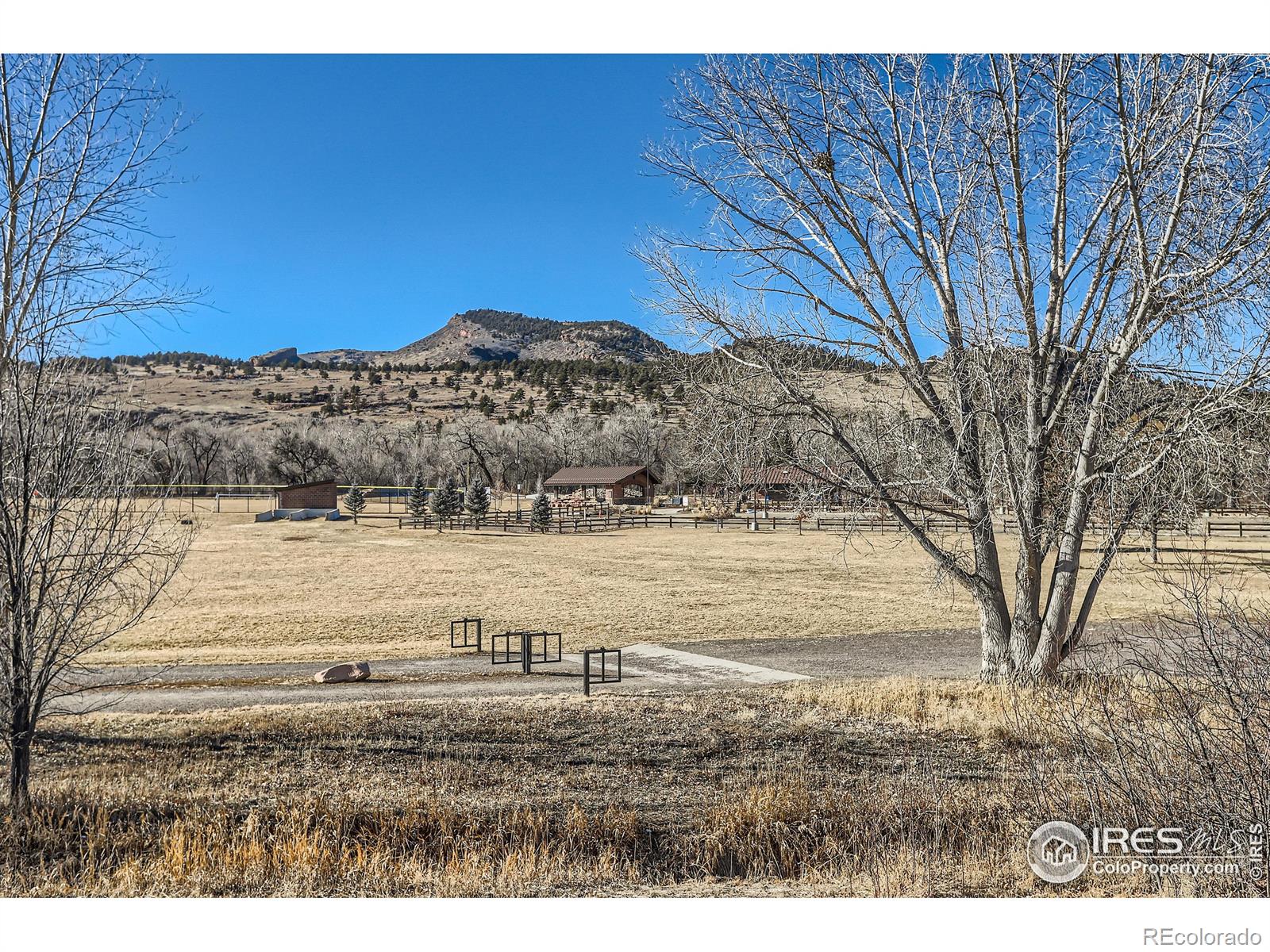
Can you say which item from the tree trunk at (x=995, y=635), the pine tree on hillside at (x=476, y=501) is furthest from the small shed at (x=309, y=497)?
the tree trunk at (x=995, y=635)

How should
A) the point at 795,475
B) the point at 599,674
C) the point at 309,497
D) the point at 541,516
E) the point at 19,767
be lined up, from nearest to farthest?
the point at 19,767, the point at 795,475, the point at 599,674, the point at 541,516, the point at 309,497

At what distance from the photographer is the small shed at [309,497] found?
67.9 meters

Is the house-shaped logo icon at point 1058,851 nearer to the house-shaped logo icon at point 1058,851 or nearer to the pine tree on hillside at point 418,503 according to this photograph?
the house-shaped logo icon at point 1058,851

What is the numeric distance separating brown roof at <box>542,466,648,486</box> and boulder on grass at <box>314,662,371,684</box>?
2955 inches

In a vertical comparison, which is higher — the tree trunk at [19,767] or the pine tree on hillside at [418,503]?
the pine tree on hillside at [418,503]

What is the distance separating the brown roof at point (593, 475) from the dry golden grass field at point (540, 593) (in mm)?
38904

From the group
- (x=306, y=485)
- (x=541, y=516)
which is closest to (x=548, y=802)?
(x=541, y=516)

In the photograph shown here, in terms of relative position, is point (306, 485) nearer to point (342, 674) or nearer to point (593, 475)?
point (593, 475)

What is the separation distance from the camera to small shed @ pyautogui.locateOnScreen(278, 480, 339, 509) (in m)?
67.9

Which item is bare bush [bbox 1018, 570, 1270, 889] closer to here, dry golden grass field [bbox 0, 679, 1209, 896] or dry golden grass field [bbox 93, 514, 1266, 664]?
dry golden grass field [bbox 0, 679, 1209, 896]

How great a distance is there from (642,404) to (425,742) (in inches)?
4476

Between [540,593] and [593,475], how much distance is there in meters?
62.4

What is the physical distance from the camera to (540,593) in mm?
31562

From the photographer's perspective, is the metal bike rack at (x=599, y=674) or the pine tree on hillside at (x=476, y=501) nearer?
the metal bike rack at (x=599, y=674)
